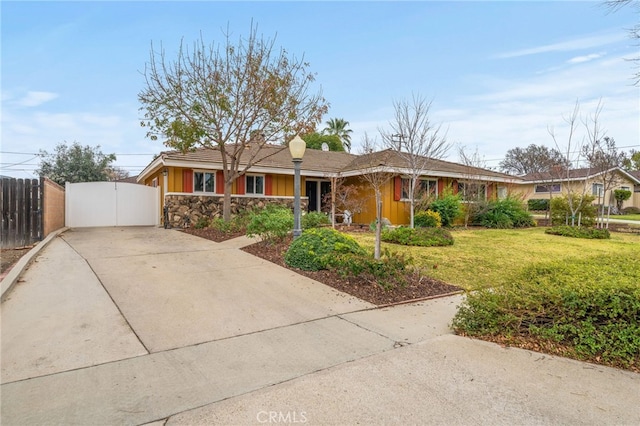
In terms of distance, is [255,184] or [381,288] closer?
[381,288]

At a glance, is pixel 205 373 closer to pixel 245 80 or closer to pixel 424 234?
pixel 424 234

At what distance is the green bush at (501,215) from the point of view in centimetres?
1623

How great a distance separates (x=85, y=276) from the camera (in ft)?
19.6

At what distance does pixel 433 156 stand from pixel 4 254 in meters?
12.2

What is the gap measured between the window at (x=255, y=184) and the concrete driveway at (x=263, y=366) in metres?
10.7

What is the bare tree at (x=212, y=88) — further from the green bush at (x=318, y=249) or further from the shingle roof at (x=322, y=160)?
the green bush at (x=318, y=249)

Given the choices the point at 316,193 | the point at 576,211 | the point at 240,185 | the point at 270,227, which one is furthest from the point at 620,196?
the point at 270,227

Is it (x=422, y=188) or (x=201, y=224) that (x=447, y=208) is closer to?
(x=422, y=188)

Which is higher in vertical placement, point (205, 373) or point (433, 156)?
point (433, 156)

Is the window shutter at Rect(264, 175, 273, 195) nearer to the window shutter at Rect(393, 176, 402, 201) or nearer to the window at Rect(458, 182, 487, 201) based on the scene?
the window shutter at Rect(393, 176, 402, 201)

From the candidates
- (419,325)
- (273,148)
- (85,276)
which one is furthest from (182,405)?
(273,148)

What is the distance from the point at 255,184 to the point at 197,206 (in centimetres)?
285

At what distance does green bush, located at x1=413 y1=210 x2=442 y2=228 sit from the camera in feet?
45.7

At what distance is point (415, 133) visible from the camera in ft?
38.0
